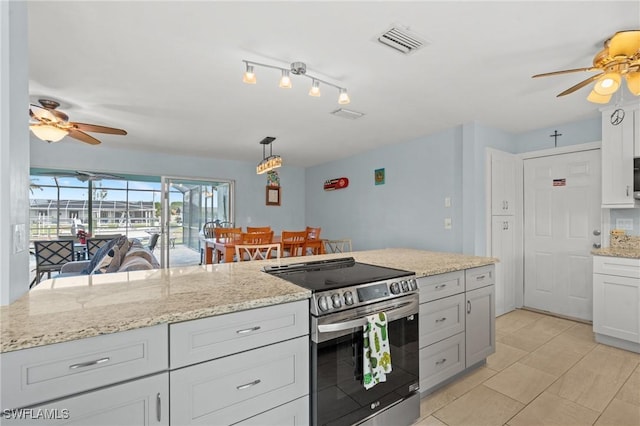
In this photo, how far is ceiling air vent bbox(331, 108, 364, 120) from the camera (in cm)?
316

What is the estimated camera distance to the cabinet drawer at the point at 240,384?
3.85 feet

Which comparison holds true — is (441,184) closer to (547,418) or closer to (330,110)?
(330,110)

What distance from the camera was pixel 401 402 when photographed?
1.82 metres

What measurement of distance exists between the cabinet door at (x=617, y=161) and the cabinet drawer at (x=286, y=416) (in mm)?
3602

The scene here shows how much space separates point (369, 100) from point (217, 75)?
1.41 metres

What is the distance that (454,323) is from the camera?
2.23m

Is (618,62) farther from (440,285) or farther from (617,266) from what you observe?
(617,266)

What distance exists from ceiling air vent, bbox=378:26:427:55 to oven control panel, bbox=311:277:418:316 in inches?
59.6

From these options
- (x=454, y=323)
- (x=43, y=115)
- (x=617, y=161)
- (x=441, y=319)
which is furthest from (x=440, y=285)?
(x=43, y=115)

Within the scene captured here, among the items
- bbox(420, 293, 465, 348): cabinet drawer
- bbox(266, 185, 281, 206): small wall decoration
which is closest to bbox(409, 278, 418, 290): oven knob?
bbox(420, 293, 465, 348): cabinet drawer

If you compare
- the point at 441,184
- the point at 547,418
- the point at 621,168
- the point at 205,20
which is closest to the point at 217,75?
the point at 205,20

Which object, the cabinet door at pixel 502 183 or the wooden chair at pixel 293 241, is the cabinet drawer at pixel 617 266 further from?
the wooden chair at pixel 293 241

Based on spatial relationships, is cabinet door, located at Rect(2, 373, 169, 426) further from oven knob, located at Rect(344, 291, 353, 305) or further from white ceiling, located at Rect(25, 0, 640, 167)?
white ceiling, located at Rect(25, 0, 640, 167)

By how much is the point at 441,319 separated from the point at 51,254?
5.83 meters
